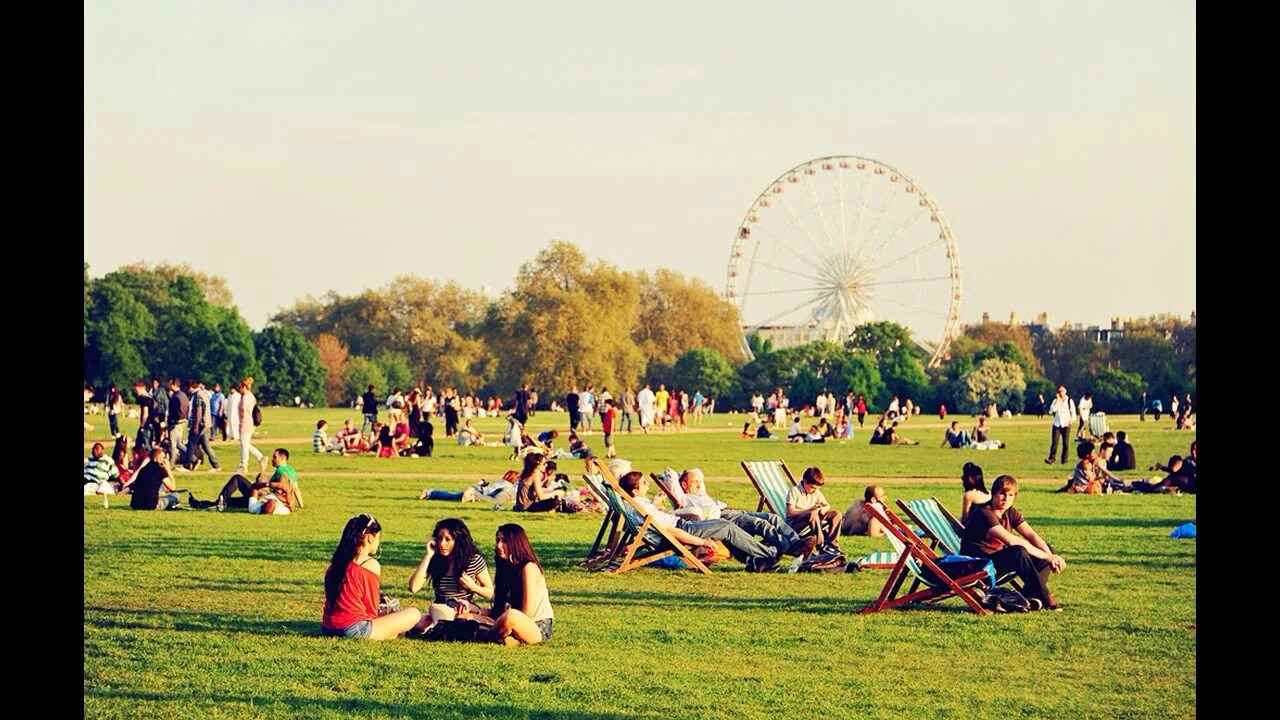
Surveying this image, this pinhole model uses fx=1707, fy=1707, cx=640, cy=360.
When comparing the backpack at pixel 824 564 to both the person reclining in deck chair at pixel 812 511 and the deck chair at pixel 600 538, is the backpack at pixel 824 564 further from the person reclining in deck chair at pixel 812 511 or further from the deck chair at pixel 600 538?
the deck chair at pixel 600 538

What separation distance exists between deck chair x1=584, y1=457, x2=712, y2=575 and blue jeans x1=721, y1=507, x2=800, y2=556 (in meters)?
0.79

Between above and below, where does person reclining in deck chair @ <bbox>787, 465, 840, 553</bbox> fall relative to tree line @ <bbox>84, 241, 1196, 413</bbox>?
below

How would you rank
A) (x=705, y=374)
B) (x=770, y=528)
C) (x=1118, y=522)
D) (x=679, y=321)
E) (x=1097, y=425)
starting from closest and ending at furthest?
(x=770, y=528), (x=1118, y=522), (x=1097, y=425), (x=705, y=374), (x=679, y=321)

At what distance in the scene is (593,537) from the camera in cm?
1639

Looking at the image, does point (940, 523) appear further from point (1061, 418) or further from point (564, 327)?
point (564, 327)

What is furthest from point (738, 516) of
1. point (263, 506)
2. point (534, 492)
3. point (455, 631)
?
point (263, 506)

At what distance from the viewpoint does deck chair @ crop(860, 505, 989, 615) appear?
36.3ft

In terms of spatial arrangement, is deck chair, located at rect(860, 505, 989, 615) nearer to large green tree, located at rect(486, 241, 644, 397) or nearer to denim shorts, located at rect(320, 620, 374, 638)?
denim shorts, located at rect(320, 620, 374, 638)

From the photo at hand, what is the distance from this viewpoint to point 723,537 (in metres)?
13.9

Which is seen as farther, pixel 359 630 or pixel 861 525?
pixel 861 525

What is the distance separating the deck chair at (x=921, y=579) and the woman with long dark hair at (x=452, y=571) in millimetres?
2650

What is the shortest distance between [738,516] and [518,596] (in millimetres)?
4924

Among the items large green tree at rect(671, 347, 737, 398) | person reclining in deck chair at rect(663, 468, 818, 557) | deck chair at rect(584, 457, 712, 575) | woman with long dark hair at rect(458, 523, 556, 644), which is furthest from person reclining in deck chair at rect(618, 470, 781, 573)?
large green tree at rect(671, 347, 737, 398)

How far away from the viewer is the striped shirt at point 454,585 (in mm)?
10258
